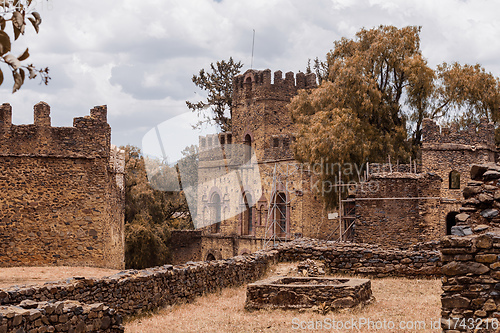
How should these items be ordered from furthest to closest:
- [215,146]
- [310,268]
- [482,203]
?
[215,146] < [310,268] < [482,203]

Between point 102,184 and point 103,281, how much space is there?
29.8 ft

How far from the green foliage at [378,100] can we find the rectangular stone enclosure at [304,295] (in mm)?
16003

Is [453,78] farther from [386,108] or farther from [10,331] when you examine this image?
[10,331]

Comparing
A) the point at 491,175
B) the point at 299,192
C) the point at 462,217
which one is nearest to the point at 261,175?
the point at 299,192

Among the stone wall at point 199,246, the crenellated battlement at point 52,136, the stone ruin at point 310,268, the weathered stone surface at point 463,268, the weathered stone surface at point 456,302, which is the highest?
the crenellated battlement at point 52,136

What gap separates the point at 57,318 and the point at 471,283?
496 centimetres

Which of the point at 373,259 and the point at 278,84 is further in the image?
the point at 278,84

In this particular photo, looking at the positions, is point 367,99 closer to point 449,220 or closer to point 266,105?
point 449,220

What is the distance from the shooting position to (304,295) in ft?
34.4

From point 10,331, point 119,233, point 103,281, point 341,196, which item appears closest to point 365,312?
point 103,281

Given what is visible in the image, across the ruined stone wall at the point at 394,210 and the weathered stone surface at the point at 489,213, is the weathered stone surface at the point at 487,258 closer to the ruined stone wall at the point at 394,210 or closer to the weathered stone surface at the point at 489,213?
the weathered stone surface at the point at 489,213

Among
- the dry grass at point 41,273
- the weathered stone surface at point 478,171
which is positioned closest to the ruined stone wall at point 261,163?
the dry grass at point 41,273

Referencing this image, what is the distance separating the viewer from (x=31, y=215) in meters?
18.3

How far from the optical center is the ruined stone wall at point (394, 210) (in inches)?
899
